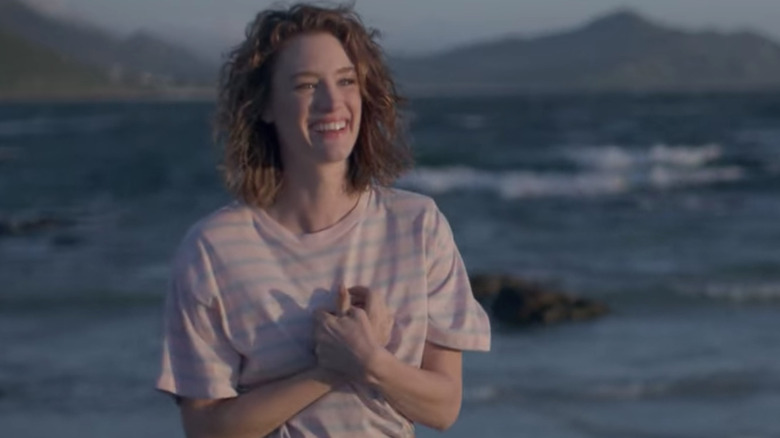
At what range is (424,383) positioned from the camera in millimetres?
2514

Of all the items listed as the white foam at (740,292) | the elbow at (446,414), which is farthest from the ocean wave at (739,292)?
the elbow at (446,414)

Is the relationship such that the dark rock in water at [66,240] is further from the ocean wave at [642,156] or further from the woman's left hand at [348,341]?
the woman's left hand at [348,341]

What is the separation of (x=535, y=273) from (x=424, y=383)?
45.5 feet

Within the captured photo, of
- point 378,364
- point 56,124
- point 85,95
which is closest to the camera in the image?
point 378,364

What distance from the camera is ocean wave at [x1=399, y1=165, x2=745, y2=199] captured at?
90.6ft

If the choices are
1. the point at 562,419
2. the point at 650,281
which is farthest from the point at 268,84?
the point at 650,281

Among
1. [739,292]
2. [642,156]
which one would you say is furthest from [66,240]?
[642,156]

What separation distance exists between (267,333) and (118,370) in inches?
322

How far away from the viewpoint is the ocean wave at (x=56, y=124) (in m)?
56.0

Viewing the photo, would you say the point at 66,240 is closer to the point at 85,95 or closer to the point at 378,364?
the point at 378,364

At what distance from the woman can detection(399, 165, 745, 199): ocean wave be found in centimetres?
2364

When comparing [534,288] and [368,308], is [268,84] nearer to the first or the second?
[368,308]

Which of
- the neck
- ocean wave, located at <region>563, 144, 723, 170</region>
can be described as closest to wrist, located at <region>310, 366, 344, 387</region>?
the neck

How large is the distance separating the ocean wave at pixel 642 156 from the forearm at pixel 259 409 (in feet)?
100
